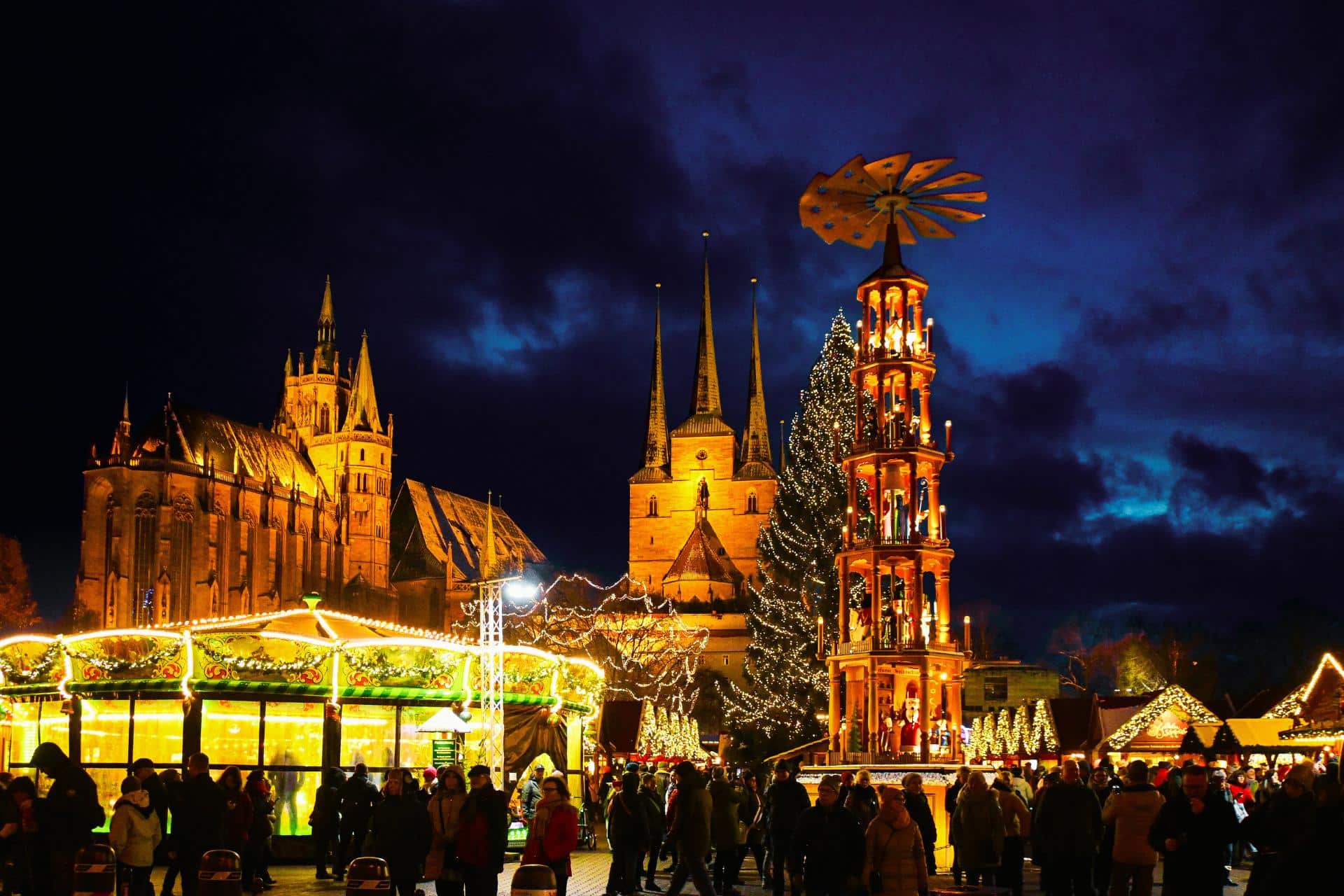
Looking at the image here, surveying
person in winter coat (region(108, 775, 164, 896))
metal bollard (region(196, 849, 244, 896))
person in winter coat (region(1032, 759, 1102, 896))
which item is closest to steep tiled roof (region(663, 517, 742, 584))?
person in winter coat (region(1032, 759, 1102, 896))

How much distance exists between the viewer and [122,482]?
286ft

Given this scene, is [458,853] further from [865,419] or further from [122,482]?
[122,482]

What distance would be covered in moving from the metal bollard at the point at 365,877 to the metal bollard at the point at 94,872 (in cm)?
208

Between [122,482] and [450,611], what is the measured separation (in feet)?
98.8

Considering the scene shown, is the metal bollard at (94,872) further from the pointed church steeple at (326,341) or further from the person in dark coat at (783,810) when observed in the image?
the pointed church steeple at (326,341)

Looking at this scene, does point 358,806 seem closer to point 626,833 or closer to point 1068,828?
point 626,833

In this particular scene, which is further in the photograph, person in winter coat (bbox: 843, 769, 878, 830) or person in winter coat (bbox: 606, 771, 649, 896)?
person in winter coat (bbox: 606, 771, 649, 896)

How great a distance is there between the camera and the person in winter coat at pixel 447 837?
36.7 feet

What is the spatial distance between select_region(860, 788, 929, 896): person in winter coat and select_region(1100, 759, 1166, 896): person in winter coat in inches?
89.9

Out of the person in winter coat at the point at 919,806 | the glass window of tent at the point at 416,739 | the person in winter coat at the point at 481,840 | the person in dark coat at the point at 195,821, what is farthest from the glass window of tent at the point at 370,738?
the person in winter coat at the point at 481,840

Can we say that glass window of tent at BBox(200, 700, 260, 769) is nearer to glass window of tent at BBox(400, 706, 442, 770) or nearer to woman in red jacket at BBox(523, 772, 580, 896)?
glass window of tent at BBox(400, 706, 442, 770)

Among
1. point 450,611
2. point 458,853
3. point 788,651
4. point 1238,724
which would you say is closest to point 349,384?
point 450,611

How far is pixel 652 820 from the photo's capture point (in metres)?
16.7

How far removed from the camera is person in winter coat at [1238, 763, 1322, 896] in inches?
231
